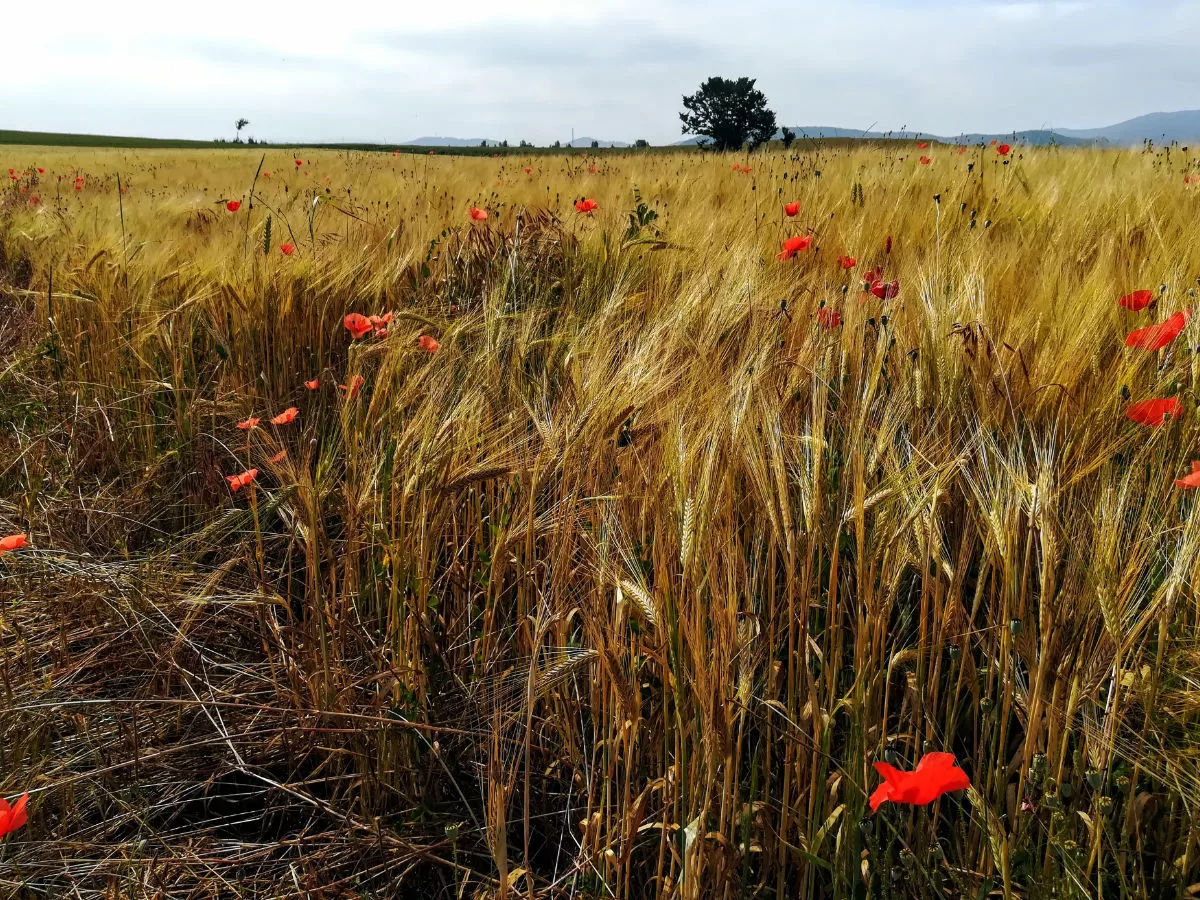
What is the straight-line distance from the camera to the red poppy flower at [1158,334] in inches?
45.9

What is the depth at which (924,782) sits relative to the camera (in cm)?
66

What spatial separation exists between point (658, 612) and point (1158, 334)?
3.00ft

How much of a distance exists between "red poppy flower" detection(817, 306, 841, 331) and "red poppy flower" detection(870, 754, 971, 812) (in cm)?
97

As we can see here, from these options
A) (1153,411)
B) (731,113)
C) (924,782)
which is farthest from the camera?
(731,113)

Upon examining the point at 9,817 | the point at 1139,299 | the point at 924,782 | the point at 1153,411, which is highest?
the point at 1139,299

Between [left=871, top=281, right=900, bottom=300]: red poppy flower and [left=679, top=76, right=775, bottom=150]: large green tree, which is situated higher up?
[left=679, top=76, right=775, bottom=150]: large green tree

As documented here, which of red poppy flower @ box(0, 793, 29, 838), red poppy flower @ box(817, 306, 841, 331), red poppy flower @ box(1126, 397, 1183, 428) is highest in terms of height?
red poppy flower @ box(817, 306, 841, 331)

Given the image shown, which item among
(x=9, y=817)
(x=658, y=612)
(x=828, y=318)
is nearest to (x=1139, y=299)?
(x=828, y=318)

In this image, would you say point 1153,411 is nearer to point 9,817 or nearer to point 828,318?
point 828,318

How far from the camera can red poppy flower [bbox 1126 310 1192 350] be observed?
3.83 ft

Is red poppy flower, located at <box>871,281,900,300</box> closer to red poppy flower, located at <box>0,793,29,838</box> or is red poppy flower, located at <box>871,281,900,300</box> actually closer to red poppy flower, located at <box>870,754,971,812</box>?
red poppy flower, located at <box>870,754,971,812</box>

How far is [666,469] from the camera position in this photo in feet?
3.33

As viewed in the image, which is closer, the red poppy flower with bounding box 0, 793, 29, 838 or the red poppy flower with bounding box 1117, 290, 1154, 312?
the red poppy flower with bounding box 0, 793, 29, 838

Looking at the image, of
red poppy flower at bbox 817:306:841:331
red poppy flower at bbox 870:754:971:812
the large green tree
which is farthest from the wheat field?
the large green tree
